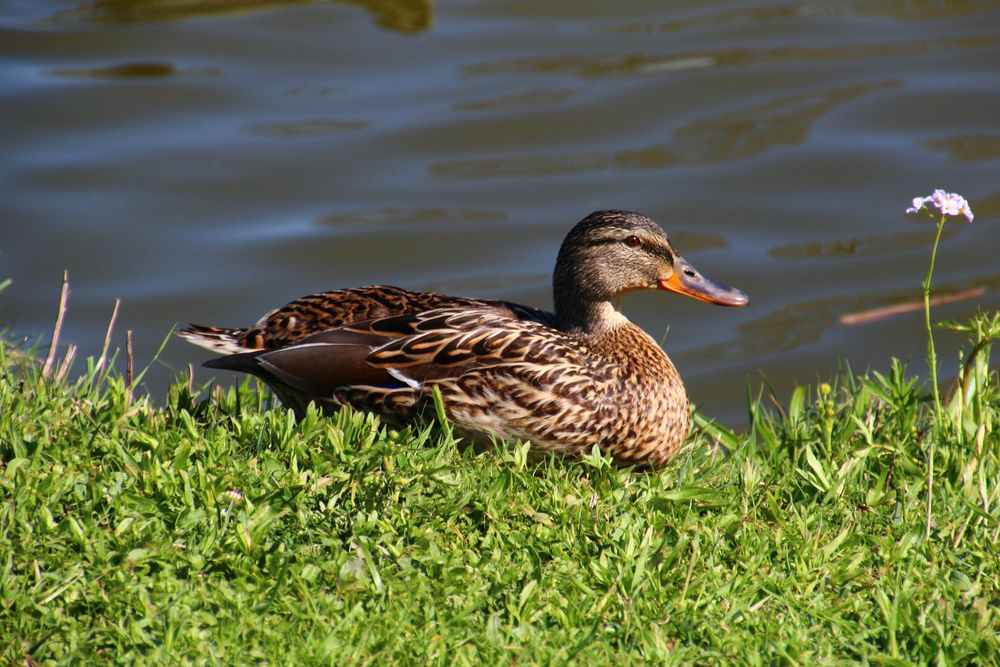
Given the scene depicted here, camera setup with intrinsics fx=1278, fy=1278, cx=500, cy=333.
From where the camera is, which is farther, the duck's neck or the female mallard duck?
the duck's neck

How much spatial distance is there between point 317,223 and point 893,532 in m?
5.31

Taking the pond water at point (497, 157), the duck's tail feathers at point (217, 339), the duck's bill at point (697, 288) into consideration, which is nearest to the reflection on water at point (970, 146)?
the pond water at point (497, 157)

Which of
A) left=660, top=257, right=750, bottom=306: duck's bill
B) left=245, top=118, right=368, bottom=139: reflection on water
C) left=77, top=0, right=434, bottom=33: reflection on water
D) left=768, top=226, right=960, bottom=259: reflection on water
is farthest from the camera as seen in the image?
left=77, top=0, right=434, bottom=33: reflection on water

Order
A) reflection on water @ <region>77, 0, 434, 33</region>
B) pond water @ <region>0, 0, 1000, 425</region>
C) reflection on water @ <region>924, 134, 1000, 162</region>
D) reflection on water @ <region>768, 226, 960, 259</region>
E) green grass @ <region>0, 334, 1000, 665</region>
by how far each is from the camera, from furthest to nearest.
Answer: reflection on water @ <region>77, 0, 434, 33</region>
reflection on water @ <region>924, 134, 1000, 162</region>
reflection on water @ <region>768, 226, 960, 259</region>
pond water @ <region>0, 0, 1000, 425</region>
green grass @ <region>0, 334, 1000, 665</region>

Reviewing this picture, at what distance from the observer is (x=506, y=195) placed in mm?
8727

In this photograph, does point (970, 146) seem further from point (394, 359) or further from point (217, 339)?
point (217, 339)

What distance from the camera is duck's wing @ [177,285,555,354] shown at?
491 centimetres

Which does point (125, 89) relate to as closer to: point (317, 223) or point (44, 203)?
point (44, 203)

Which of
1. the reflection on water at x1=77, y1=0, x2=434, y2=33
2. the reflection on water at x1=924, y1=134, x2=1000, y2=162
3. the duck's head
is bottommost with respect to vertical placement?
the reflection on water at x1=924, y1=134, x2=1000, y2=162

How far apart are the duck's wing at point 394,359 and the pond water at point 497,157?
8.09 feet

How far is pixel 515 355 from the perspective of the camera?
4.66 m

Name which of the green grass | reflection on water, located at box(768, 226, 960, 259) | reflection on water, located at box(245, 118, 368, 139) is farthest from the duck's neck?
reflection on water, located at box(245, 118, 368, 139)

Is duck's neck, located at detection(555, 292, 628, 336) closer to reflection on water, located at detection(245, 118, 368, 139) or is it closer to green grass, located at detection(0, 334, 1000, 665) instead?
green grass, located at detection(0, 334, 1000, 665)

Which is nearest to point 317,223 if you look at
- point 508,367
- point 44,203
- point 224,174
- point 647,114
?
point 224,174
